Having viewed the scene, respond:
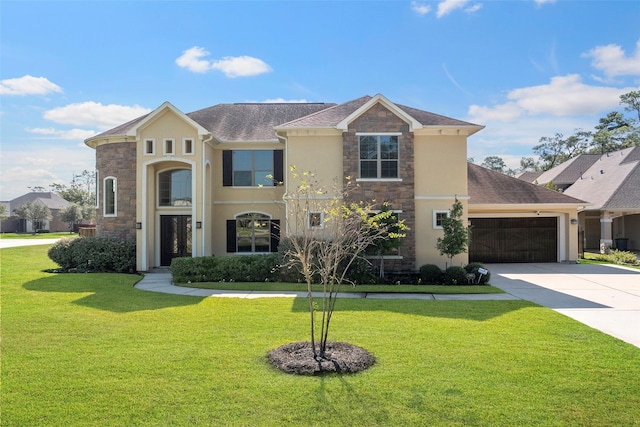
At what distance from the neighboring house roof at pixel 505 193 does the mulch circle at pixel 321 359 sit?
1468cm

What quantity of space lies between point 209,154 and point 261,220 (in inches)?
140

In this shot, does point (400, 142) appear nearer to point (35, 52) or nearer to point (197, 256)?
point (197, 256)

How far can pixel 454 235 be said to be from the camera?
14.8 meters

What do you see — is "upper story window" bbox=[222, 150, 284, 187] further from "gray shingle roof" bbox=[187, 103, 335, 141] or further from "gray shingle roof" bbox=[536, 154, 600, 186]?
"gray shingle roof" bbox=[536, 154, 600, 186]

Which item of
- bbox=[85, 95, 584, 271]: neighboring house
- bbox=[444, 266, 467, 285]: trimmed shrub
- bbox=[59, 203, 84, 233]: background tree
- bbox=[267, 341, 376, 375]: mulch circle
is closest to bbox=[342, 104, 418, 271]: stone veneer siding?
bbox=[85, 95, 584, 271]: neighboring house

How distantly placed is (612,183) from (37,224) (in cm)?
6505

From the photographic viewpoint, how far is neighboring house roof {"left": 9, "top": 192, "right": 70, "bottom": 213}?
62.8 m

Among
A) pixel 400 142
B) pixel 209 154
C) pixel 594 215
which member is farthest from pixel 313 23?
pixel 594 215

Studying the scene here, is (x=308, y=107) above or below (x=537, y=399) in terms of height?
above

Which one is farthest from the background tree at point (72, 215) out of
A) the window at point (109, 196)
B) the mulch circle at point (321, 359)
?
the mulch circle at point (321, 359)

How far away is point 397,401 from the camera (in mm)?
4867

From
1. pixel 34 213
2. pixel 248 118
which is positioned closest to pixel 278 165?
pixel 248 118

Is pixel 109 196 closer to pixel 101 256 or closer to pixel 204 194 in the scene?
pixel 101 256

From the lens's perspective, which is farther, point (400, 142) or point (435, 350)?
point (400, 142)
